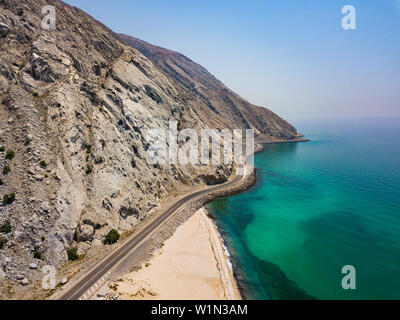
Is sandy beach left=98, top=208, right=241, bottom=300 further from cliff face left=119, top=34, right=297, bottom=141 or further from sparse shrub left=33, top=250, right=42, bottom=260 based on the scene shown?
cliff face left=119, top=34, right=297, bottom=141

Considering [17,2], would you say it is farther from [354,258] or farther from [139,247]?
[354,258]

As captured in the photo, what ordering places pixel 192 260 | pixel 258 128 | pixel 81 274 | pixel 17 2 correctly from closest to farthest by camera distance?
pixel 81 274 → pixel 192 260 → pixel 17 2 → pixel 258 128

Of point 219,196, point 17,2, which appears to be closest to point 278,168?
point 219,196

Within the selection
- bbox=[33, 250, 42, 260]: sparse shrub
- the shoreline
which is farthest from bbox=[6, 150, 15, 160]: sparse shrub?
the shoreline

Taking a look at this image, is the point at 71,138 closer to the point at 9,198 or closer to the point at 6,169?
the point at 6,169

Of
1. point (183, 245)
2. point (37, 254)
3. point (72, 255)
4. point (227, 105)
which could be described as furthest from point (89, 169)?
point (227, 105)

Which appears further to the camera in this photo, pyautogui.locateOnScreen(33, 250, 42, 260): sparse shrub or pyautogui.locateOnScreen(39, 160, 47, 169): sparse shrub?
pyautogui.locateOnScreen(39, 160, 47, 169): sparse shrub

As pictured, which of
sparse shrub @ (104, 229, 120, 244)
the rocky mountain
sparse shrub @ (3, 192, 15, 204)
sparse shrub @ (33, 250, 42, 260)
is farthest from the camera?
sparse shrub @ (104, 229, 120, 244)
